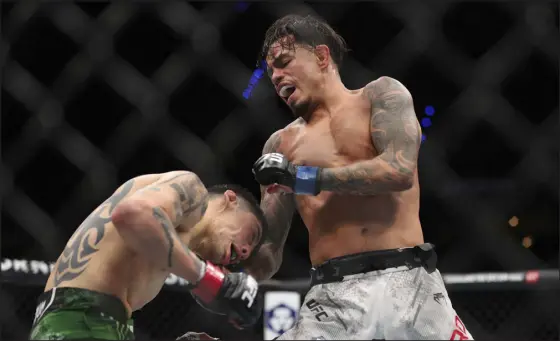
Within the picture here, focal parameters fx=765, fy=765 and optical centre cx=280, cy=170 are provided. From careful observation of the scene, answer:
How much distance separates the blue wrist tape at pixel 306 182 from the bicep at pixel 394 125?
16 centimetres

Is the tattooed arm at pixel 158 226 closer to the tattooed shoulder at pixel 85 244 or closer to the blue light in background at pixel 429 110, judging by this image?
the tattooed shoulder at pixel 85 244

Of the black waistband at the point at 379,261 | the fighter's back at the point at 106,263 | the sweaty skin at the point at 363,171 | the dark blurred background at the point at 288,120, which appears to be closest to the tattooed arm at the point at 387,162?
the sweaty skin at the point at 363,171

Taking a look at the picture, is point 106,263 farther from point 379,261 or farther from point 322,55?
point 322,55

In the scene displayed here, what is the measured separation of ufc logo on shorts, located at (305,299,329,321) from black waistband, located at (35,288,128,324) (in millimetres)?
403

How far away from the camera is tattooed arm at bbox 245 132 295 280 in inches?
74.8

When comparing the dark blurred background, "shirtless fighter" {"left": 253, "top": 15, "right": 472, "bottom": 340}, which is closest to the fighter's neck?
"shirtless fighter" {"left": 253, "top": 15, "right": 472, "bottom": 340}

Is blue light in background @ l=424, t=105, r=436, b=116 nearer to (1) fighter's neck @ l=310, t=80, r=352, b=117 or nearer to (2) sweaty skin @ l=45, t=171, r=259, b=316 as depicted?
(1) fighter's neck @ l=310, t=80, r=352, b=117

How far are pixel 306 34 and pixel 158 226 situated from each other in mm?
654

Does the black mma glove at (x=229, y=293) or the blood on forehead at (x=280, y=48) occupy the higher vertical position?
the blood on forehead at (x=280, y=48)

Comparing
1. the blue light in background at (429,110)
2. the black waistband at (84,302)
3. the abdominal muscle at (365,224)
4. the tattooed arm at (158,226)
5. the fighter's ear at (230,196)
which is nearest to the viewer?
the tattooed arm at (158,226)

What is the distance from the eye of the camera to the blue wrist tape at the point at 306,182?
160 centimetres

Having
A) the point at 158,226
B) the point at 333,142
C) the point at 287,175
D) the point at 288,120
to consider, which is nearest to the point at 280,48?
the point at 333,142

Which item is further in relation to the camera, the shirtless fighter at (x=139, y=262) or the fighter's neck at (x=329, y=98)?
the fighter's neck at (x=329, y=98)

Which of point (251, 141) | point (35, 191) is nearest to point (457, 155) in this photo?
point (251, 141)
